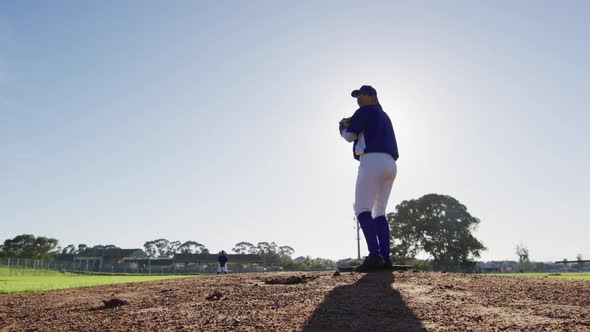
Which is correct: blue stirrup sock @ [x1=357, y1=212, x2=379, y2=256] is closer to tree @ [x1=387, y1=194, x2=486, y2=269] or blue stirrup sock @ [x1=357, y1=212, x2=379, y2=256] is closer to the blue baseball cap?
the blue baseball cap

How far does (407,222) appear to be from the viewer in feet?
153

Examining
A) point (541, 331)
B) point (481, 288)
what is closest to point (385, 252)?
point (481, 288)

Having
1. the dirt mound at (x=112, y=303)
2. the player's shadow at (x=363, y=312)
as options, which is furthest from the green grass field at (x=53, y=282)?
the player's shadow at (x=363, y=312)

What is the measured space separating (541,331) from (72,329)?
2.84 meters

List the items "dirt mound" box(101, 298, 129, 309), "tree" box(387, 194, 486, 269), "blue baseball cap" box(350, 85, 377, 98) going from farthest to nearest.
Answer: "tree" box(387, 194, 486, 269)
"blue baseball cap" box(350, 85, 377, 98)
"dirt mound" box(101, 298, 129, 309)

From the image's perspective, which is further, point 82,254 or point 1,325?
point 82,254

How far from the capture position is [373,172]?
5324mm

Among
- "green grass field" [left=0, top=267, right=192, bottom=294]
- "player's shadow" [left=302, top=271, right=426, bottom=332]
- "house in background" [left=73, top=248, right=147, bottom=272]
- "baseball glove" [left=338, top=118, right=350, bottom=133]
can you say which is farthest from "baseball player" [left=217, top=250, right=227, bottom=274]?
"house in background" [left=73, top=248, right=147, bottom=272]

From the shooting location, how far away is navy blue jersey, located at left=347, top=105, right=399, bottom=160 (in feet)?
18.0

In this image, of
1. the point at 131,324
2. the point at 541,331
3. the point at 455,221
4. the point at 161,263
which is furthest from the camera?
the point at 161,263

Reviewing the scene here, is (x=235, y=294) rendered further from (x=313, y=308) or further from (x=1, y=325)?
(x=1, y=325)

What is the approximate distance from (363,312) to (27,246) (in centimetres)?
9057

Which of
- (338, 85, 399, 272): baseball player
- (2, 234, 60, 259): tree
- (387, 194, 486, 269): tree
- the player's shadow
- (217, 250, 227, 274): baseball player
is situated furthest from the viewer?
(2, 234, 60, 259): tree

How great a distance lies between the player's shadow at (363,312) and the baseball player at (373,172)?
65.9 inches
